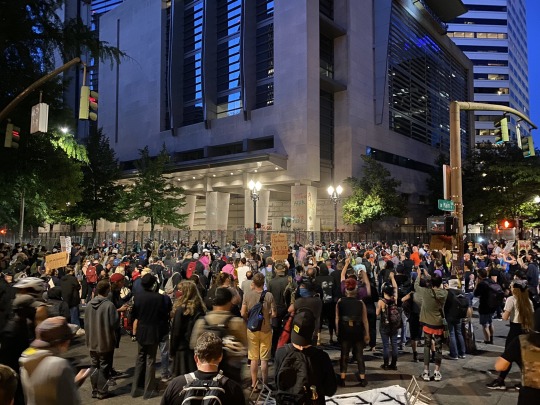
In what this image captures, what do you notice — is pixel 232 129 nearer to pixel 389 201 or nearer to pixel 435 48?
pixel 389 201

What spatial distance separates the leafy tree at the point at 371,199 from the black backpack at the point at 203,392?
3636 centimetres

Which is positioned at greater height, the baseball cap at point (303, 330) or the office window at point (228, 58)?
the office window at point (228, 58)

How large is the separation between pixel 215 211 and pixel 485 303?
39.2 metres

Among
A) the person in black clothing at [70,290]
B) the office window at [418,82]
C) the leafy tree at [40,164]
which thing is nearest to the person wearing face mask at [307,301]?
the person in black clothing at [70,290]

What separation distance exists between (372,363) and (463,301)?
2259 millimetres

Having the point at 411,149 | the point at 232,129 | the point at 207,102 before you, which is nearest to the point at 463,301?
the point at 232,129

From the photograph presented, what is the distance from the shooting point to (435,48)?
195 ft

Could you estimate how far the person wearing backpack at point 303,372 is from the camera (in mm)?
3729

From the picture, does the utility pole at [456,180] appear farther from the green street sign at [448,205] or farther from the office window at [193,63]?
the office window at [193,63]

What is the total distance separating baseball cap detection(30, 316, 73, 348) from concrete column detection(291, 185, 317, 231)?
→ 3606cm

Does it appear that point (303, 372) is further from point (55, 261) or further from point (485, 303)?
point (55, 261)

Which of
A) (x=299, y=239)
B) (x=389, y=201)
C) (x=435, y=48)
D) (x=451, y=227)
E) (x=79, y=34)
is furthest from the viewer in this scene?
(x=435, y=48)

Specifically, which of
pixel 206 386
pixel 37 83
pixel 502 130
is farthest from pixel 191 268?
pixel 502 130

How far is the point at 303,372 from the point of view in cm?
376
